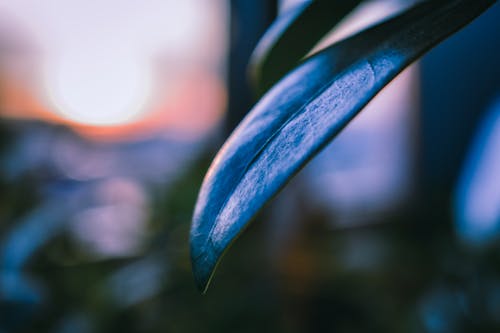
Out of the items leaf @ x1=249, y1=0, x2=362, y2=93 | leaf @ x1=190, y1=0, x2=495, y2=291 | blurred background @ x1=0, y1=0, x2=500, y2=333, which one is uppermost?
leaf @ x1=190, y1=0, x2=495, y2=291

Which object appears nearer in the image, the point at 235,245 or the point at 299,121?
the point at 299,121

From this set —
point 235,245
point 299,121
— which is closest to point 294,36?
point 299,121

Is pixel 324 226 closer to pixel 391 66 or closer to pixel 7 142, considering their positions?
Answer: pixel 7 142

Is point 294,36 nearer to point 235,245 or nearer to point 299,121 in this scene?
point 299,121

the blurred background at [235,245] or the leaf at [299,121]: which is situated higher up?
the leaf at [299,121]

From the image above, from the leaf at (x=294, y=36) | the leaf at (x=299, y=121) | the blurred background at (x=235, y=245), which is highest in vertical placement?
the leaf at (x=299, y=121)
